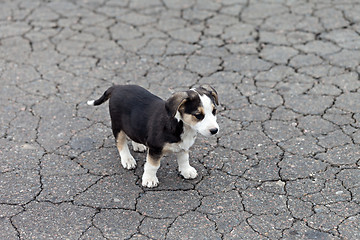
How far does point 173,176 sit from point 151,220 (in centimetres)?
64

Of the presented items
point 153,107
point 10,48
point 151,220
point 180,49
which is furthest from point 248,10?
point 151,220

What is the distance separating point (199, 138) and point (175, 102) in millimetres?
1335

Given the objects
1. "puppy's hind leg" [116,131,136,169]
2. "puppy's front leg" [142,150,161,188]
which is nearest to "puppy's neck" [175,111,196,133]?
"puppy's front leg" [142,150,161,188]

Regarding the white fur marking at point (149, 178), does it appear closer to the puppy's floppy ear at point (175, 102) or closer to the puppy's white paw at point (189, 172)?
the puppy's white paw at point (189, 172)

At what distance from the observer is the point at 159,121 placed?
175 inches

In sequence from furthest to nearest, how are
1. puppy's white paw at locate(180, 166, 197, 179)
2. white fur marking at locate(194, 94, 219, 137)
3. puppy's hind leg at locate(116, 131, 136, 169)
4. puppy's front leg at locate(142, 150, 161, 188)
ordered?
puppy's hind leg at locate(116, 131, 136, 169) < puppy's white paw at locate(180, 166, 197, 179) < puppy's front leg at locate(142, 150, 161, 188) < white fur marking at locate(194, 94, 219, 137)

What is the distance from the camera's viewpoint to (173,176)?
16.3ft

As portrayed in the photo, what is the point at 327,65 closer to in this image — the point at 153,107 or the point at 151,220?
the point at 153,107

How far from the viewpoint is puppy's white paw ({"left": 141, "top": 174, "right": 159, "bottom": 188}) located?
4.78 m

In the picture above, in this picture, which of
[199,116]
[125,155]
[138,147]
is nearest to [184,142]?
[199,116]

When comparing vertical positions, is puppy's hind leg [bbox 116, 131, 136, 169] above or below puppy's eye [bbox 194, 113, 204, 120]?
below

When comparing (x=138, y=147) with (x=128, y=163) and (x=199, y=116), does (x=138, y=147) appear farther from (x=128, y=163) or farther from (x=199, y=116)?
(x=199, y=116)

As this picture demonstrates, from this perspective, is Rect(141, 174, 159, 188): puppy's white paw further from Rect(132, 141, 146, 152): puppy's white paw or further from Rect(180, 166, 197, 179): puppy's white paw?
Rect(132, 141, 146, 152): puppy's white paw

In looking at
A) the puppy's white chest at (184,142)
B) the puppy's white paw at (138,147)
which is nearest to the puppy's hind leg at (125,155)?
the puppy's white paw at (138,147)
